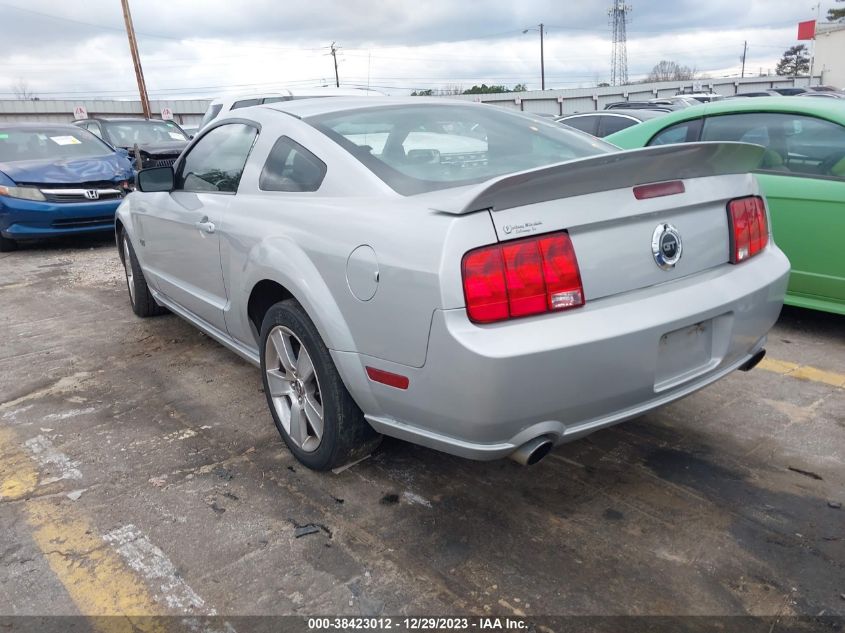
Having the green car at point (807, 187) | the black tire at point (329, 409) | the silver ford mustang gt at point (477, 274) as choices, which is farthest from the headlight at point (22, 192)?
the green car at point (807, 187)

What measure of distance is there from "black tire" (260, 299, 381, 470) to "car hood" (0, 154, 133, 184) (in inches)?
265

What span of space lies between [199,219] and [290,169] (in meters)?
0.85

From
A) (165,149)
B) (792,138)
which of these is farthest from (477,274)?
(165,149)

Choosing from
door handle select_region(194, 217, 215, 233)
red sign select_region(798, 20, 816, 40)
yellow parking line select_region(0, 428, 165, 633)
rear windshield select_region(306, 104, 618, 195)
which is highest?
red sign select_region(798, 20, 816, 40)

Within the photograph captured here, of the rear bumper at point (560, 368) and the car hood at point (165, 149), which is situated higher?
the car hood at point (165, 149)

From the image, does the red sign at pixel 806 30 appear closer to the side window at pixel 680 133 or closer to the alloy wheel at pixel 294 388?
the side window at pixel 680 133

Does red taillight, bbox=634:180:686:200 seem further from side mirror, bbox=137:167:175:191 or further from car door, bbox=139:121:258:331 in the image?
side mirror, bbox=137:167:175:191

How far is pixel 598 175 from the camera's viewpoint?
2291mm

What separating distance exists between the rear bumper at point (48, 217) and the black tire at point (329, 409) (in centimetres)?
649

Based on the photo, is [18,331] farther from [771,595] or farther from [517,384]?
[771,595]

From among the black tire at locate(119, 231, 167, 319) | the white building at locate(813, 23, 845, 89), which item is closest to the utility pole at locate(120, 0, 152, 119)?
the black tire at locate(119, 231, 167, 319)

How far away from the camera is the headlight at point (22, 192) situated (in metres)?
8.20

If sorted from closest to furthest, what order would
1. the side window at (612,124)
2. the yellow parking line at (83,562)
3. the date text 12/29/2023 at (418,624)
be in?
the date text 12/29/2023 at (418,624), the yellow parking line at (83,562), the side window at (612,124)

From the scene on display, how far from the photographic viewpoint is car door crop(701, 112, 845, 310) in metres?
4.20
